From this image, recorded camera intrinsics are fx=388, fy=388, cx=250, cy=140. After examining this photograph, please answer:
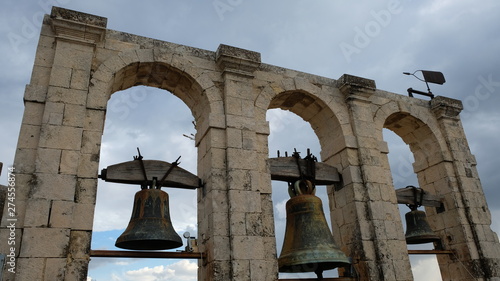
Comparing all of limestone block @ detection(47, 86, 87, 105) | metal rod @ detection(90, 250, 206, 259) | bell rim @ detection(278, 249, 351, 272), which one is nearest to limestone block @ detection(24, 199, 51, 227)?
metal rod @ detection(90, 250, 206, 259)

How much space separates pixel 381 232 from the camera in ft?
21.2

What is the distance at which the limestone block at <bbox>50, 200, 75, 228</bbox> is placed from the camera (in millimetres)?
4653

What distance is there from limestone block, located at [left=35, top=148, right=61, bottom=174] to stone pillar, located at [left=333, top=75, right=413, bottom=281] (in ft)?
15.3

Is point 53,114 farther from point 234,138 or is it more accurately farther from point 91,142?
point 234,138

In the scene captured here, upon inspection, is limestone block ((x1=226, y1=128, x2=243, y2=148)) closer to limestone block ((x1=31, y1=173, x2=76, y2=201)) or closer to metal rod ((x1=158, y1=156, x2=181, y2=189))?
metal rod ((x1=158, y1=156, x2=181, y2=189))

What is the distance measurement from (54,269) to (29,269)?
0.25 m

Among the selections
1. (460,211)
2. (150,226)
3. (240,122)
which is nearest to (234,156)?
(240,122)

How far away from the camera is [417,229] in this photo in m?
7.47

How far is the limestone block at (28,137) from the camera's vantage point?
16.4ft

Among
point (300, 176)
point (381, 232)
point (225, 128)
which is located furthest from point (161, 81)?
point (381, 232)

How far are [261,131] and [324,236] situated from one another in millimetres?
2007

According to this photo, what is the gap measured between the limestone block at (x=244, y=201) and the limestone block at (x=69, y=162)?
83.5 inches

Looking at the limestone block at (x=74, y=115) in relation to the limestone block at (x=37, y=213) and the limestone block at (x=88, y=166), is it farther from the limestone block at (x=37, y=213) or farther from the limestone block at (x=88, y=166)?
the limestone block at (x=37, y=213)

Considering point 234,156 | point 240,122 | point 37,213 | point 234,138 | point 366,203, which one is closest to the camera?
point 37,213
